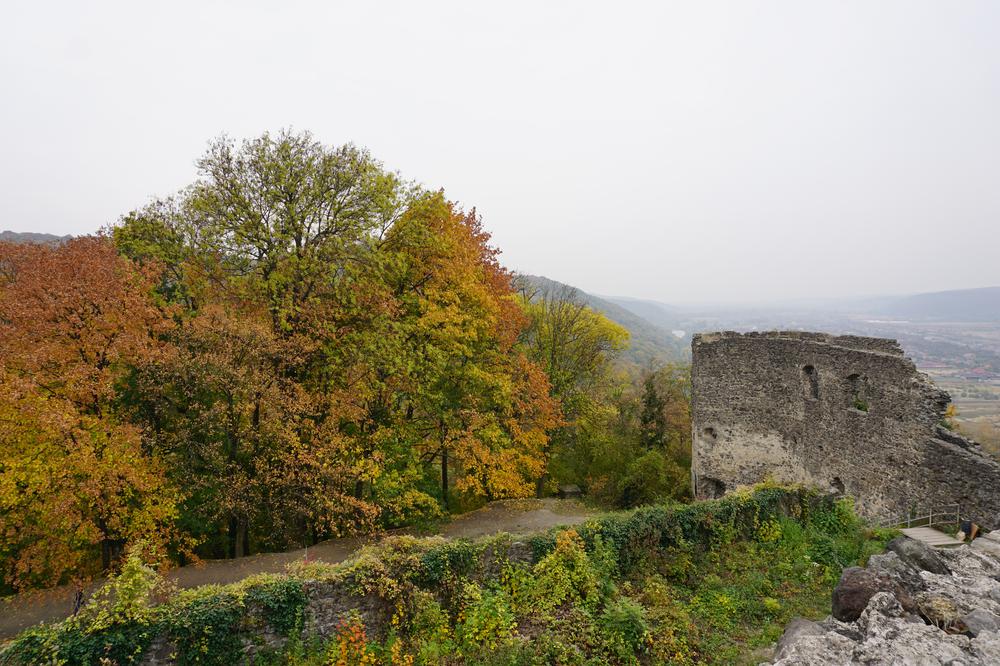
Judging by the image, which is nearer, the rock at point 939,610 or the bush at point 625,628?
the rock at point 939,610

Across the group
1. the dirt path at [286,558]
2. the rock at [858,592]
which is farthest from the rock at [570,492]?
the rock at [858,592]

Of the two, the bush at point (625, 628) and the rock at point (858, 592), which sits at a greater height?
the rock at point (858, 592)

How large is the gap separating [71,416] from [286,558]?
260 inches

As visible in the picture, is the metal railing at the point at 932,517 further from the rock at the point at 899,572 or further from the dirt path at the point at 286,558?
the dirt path at the point at 286,558

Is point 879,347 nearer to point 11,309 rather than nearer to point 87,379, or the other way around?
point 87,379

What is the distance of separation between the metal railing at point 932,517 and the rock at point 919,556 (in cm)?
479

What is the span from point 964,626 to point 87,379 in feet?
51.5

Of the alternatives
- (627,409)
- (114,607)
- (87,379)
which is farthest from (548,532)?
(627,409)

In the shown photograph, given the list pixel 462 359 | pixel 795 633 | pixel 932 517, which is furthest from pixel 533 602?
pixel 932 517

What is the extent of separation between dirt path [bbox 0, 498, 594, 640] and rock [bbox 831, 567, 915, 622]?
17.0 ft

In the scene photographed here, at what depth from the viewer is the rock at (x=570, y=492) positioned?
73.2 feet

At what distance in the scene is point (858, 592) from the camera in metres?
6.54

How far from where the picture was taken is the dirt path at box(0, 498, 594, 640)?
37.3 feet

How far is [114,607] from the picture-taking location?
22.2 feet
